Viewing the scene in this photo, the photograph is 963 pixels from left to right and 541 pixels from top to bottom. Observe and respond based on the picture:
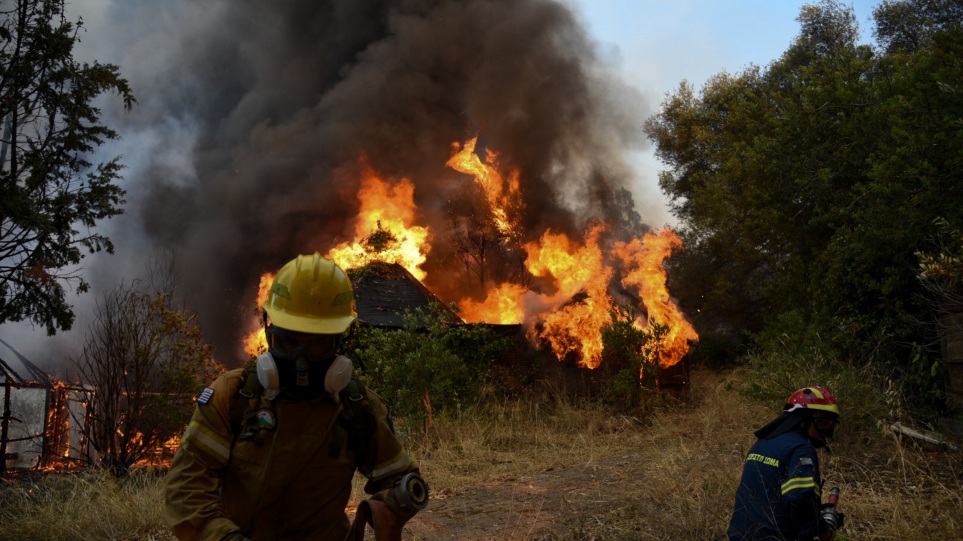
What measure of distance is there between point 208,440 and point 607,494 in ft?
18.0

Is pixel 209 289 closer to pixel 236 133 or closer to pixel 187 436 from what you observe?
pixel 236 133

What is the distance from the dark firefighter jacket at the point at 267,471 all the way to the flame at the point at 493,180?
22.0 meters

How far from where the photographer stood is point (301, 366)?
99.0 inches

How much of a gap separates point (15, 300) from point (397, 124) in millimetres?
13981

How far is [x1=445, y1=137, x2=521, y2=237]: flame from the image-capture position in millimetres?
24625

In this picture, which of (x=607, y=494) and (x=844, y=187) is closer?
(x=607, y=494)

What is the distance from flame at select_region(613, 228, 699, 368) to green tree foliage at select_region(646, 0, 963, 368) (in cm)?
198

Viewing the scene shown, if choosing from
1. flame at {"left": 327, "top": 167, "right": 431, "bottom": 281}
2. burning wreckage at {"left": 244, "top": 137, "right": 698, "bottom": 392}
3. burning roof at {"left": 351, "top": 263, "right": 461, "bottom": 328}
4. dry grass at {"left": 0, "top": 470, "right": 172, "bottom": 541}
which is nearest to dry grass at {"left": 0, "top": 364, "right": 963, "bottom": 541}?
dry grass at {"left": 0, "top": 470, "right": 172, "bottom": 541}

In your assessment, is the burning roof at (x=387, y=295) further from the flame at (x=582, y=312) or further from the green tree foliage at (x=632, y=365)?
the green tree foliage at (x=632, y=365)

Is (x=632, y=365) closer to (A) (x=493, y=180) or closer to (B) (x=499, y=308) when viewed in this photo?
(B) (x=499, y=308)

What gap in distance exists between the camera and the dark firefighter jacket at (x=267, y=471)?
2.39 meters

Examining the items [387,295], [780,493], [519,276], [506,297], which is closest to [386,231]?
[506,297]

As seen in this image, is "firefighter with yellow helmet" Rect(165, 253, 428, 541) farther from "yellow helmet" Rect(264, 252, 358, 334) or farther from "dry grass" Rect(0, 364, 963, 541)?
"dry grass" Rect(0, 364, 963, 541)

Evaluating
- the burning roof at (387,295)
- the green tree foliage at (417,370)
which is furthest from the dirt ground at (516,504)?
the burning roof at (387,295)
